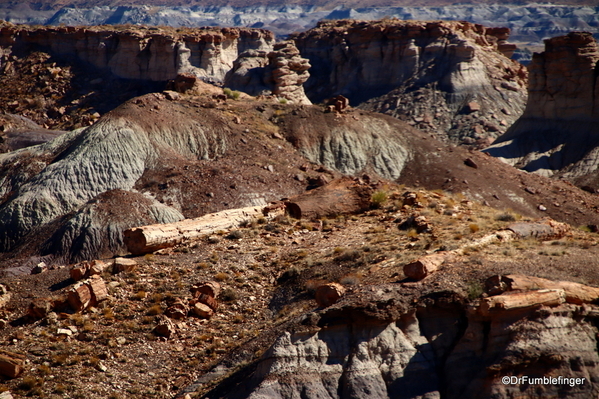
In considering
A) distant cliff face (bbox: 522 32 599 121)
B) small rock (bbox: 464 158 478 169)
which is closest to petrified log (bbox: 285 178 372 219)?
small rock (bbox: 464 158 478 169)

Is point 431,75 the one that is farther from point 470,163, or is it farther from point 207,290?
point 207,290

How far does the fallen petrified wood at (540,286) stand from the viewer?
13.5 metres

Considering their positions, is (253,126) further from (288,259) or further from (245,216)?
(288,259)

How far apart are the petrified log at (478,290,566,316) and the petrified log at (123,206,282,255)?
1256 cm

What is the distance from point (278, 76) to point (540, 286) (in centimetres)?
4943

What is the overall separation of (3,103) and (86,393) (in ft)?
212

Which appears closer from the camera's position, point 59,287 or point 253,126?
point 59,287

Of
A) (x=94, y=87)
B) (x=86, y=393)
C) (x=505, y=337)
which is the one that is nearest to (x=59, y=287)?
(x=86, y=393)

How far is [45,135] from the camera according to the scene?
2116 inches

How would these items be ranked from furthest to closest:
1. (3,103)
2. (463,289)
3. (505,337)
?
(3,103), (463,289), (505,337)

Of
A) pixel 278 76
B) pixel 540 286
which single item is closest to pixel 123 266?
pixel 540 286

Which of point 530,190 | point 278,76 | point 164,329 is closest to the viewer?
point 164,329

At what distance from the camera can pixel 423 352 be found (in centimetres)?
1398

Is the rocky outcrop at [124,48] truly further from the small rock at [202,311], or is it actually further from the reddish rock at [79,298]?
the small rock at [202,311]
